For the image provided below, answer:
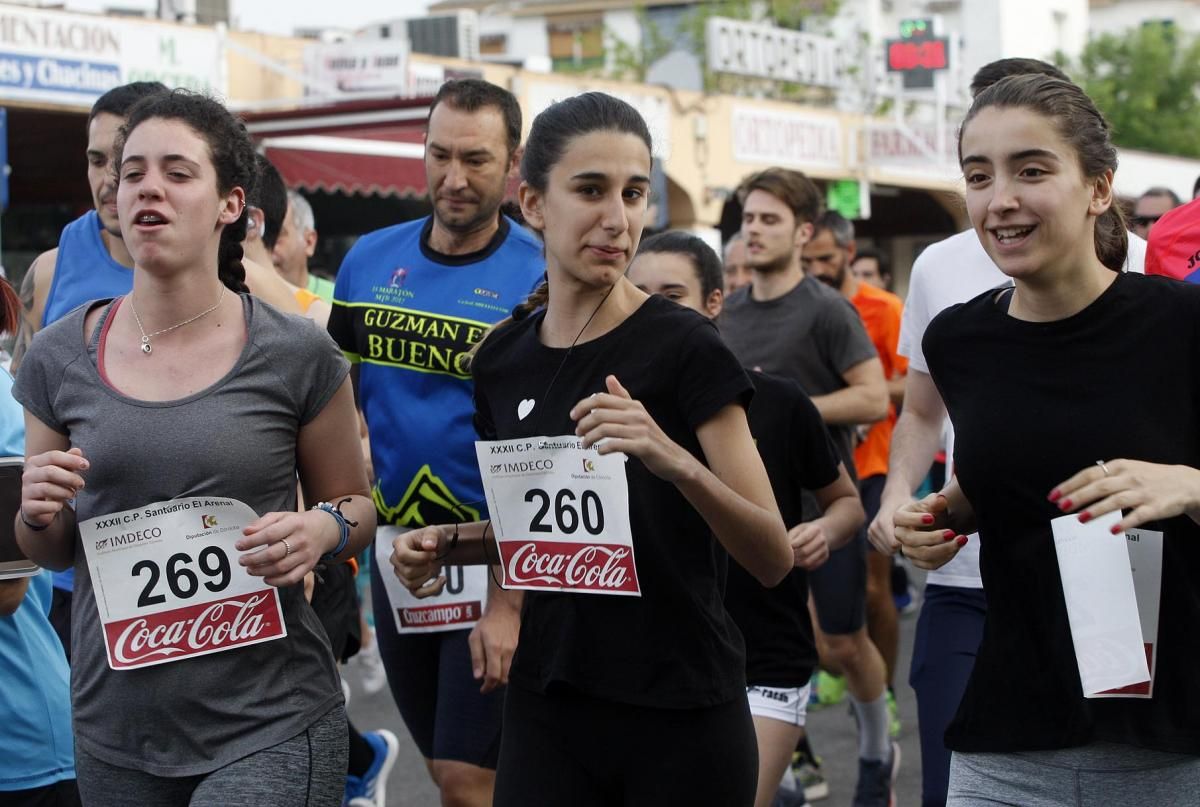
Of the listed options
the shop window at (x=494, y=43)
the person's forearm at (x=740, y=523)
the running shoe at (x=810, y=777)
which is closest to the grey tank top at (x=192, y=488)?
the person's forearm at (x=740, y=523)

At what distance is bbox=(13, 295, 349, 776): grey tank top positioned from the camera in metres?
3.08

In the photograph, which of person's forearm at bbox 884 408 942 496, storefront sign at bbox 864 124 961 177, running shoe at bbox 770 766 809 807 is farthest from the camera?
storefront sign at bbox 864 124 961 177

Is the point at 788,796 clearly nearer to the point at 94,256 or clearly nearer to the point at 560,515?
the point at 94,256

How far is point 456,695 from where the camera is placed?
431 centimetres

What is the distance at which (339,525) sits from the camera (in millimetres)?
3244

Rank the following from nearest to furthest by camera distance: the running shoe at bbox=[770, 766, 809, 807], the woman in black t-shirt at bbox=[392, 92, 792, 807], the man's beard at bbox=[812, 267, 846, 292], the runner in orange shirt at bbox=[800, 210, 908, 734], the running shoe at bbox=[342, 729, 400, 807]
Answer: the woman in black t-shirt at bbox=[392, 92, 792, 807], the running shoe at bbox=[770, 766, 809, 807], the running shoe at bbox=[342, 729, 400, 807], the runner in orange shirt at bbox=[800, 210, 908, 734], the man's beard at bbox=[812, 267, 846, 292]

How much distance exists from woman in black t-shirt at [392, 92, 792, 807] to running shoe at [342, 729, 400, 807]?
2.89 meters

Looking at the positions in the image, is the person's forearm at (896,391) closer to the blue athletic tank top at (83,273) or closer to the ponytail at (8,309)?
the blue athletic tank top at (83,273)

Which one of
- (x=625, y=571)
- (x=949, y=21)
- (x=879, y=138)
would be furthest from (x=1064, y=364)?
→ (x=949, y=21)

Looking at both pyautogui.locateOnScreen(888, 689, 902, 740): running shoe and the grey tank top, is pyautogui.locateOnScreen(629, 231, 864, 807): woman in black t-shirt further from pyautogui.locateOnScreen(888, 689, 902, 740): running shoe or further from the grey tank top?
pyautogui.locateOnScreen(888, 689, 902, 740): running shoe

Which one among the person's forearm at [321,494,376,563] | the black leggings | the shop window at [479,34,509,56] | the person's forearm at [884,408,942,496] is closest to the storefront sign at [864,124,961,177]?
the person's forearm at [884,408,942,496]

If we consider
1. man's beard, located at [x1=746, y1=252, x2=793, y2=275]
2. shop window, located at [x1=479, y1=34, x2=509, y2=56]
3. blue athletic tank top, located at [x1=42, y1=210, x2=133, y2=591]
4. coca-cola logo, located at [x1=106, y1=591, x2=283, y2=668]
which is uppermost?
blue athletic tank top, located at [x1=42, y1=210, x2=133, y2=591]

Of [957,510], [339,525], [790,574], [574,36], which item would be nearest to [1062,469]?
[957,510]

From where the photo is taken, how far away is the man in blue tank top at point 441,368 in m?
4.32
